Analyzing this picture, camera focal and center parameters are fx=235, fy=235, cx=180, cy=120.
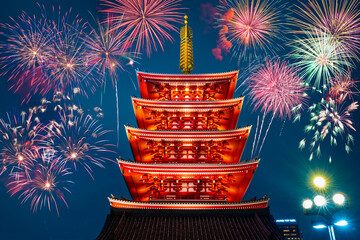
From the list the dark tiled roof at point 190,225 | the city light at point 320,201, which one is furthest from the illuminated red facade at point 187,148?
the city light at point 320,201

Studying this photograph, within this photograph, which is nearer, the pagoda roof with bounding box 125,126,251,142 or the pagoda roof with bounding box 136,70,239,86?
the pagoda roof with bounding box 125,126,251,142

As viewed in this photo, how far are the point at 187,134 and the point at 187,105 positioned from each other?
220cm

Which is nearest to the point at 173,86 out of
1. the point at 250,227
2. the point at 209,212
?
the point at 209,212

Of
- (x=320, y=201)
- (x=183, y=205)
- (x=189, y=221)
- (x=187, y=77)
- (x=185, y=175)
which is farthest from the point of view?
(x=187, y=77)

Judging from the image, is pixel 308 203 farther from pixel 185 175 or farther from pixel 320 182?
pixel 185 175

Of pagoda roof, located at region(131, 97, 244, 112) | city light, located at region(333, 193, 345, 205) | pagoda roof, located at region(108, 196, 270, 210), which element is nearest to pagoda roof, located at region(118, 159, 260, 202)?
pagoda roof, located at region(108, 196, 270, 210)

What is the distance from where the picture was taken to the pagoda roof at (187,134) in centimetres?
1455

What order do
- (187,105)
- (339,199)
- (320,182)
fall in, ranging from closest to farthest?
(339,199), (320,182), (187,105)

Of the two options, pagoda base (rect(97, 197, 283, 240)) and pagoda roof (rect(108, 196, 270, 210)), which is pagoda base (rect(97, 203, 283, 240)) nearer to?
pagoda base (rect(97, 197, 283, 240))

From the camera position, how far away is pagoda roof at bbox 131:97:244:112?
15726 mm

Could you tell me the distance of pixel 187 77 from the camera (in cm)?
1689

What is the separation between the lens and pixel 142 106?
1594 cm

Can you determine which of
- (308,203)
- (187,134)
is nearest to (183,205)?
(187,134)

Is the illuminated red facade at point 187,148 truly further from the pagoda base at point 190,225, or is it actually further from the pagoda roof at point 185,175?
the pagoda base at point 190,225
